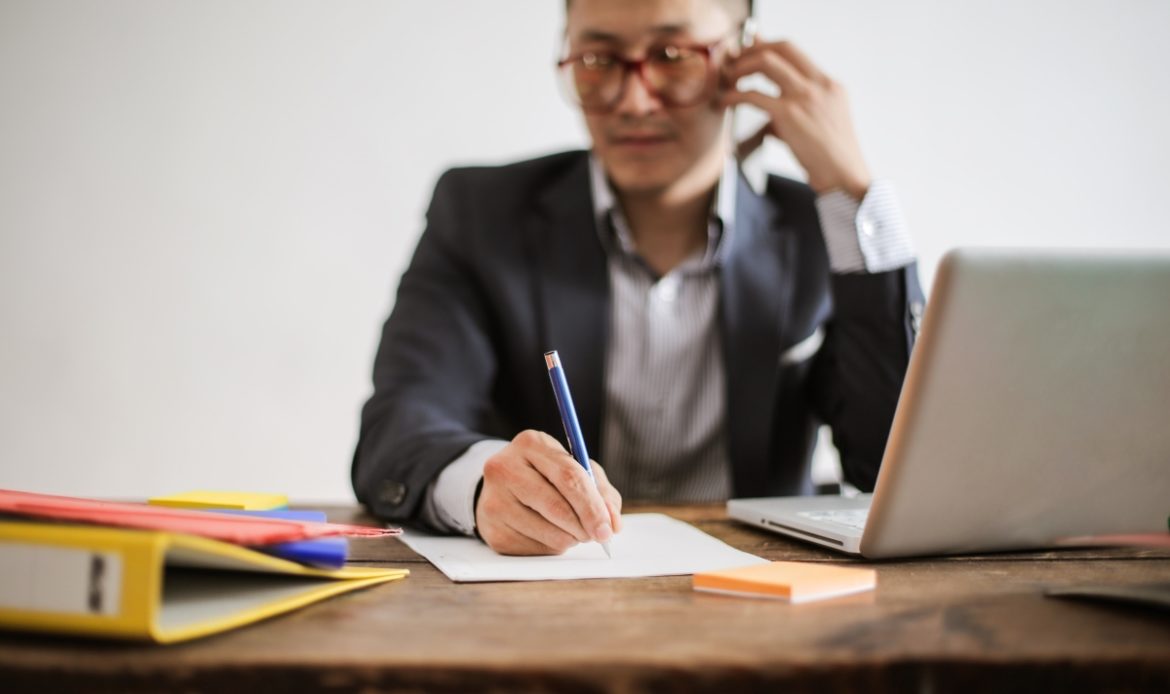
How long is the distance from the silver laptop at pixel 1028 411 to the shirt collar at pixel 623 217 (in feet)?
2.76

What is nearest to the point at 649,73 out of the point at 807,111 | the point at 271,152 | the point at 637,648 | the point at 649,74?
the point at 649,74

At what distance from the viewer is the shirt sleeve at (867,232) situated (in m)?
1.39

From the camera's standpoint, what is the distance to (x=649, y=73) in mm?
1485

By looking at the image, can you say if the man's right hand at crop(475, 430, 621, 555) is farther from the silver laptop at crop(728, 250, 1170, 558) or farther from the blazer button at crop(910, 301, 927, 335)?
the blazer button at crop(910, 301, 927, 335)

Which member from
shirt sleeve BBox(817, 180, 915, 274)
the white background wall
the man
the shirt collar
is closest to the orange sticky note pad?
the man

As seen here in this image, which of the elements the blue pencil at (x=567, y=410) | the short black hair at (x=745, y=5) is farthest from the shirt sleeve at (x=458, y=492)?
the short black hair at (x=745, y=5)

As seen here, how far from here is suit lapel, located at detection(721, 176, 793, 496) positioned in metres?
1.55

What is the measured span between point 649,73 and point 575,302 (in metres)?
0.39

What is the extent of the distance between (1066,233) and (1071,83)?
1.66 feet

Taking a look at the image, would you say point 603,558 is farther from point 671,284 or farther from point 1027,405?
point 671,284

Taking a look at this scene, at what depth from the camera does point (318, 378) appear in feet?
10.4

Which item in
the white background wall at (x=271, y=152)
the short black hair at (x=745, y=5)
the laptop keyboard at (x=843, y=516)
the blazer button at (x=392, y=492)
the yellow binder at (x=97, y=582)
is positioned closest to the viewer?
the yellow binder at (x=97, y=582)

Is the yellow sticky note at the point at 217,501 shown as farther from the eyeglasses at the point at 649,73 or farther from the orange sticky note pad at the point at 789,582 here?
the eyeglasses at the point at 649,73

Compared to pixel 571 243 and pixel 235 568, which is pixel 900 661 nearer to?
pixel 235 568
